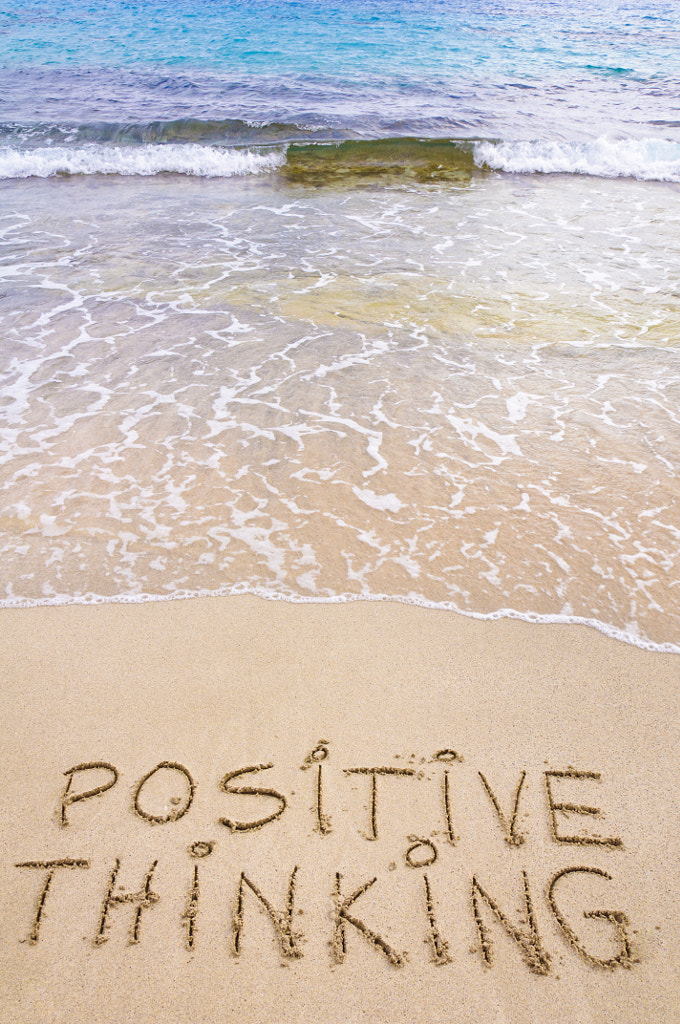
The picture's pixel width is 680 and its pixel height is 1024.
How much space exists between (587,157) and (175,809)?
13.7m

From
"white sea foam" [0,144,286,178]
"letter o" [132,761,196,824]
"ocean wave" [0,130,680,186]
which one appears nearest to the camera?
"letter o" [132,761,196,824]

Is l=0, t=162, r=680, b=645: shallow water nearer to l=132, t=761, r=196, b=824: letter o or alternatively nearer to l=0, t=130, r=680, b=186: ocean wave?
l=132, t=761, r=196, b=824: letter o

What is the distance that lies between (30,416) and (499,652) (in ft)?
13.2

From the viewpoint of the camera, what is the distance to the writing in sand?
7.47 feet

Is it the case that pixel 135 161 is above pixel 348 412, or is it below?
above

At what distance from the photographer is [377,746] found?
288cm

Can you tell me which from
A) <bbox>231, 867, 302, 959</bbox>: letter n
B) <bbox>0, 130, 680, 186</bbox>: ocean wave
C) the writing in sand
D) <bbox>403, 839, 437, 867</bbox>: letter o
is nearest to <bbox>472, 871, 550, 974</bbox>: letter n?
the writing in sand

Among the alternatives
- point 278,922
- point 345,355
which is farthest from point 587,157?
point 278,922

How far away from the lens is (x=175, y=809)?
265 cm

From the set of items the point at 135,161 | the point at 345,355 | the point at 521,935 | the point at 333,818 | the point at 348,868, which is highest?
the point at 135,161

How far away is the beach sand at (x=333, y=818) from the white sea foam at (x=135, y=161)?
36.4 feet

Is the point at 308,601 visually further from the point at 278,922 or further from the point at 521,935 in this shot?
the point at 521,935

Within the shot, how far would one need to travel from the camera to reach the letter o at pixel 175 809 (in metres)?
2.62

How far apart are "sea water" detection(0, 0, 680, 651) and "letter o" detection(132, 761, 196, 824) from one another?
113 cm
